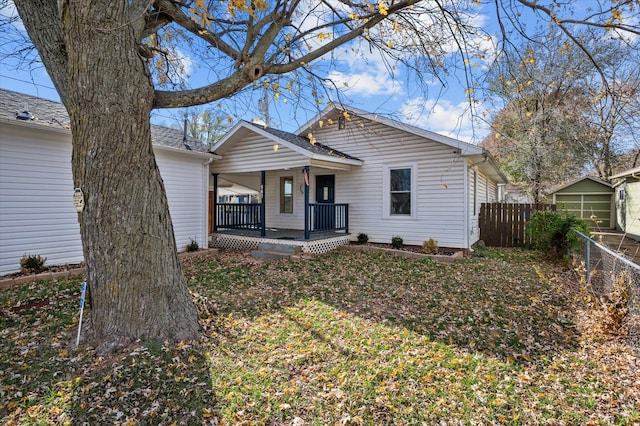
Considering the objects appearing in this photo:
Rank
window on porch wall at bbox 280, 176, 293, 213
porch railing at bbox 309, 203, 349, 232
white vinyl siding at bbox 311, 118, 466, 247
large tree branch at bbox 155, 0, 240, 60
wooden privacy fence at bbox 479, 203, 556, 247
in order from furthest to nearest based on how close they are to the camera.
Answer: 1. window on porch wall at bbox 280, 176, 293, 213
2. wooden privacy fence at bbox 479, 203, 556, 247
3. porch railing at bbox 309, 203, 349, 232
4. white vinyl siding at bbox 311, 118, 466, 247
5. large tree branch at bbox 155, 0, 240, 60

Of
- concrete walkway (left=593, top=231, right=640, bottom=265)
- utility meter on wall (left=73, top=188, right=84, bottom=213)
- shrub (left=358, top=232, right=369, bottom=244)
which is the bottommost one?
concrete walkway (left=593, top=231, right=640, bottom=265)

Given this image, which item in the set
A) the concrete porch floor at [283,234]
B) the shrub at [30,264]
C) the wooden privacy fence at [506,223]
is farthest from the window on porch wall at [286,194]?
the shrub at [30,264]

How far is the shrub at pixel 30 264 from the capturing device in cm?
688

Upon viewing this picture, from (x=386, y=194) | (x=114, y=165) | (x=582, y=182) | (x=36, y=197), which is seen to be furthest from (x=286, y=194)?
(x=582, y=182)

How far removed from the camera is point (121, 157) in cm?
350

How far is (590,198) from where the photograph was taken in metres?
19.3

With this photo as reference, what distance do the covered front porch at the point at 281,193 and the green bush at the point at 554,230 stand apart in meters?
5.60

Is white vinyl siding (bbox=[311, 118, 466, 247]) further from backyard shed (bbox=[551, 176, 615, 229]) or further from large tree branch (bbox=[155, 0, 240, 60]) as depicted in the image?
backyard shed (bbox=[551, 176, 615, 229])

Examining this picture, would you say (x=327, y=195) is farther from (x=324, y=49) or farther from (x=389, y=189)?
(x=324, y=49)

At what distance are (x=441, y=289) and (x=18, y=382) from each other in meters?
6.04

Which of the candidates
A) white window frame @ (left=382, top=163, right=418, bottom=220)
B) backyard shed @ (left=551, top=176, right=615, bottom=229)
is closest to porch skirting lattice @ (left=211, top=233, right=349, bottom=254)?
white window frame @ (left=382, top=163, right=418, bottom=220)

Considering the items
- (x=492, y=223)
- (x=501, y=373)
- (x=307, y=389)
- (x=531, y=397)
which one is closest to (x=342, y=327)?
(x=307, y=389)

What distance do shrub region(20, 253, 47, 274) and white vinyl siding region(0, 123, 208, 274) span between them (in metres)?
0.18

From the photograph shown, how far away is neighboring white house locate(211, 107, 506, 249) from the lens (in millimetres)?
9809
